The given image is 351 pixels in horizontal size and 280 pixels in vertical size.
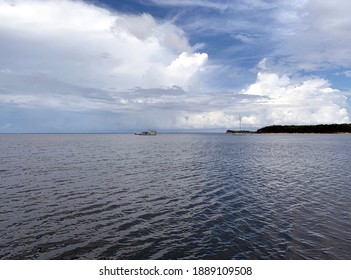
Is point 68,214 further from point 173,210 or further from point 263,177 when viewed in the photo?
point 263,177

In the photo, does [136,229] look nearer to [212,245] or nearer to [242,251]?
[212,245]

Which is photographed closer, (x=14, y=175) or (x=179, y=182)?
(x=179, y=182)

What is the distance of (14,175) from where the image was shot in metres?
43.3

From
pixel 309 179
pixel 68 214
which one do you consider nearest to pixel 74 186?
pixel 68 214

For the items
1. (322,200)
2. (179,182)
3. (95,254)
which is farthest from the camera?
(179,182)

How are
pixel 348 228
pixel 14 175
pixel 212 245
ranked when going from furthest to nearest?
pixel 14 175 → pixel 348 228 → pixel 212 245

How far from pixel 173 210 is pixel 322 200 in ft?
52.4

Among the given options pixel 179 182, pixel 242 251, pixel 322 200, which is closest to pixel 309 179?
pixel 322 200

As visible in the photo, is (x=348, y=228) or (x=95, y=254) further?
(x=348, y=228)

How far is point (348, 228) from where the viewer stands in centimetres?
2066

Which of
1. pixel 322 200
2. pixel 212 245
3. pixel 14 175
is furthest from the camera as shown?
pixel 14 175

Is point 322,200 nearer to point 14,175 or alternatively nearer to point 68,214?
point 68,214

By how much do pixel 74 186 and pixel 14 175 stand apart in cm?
1481
